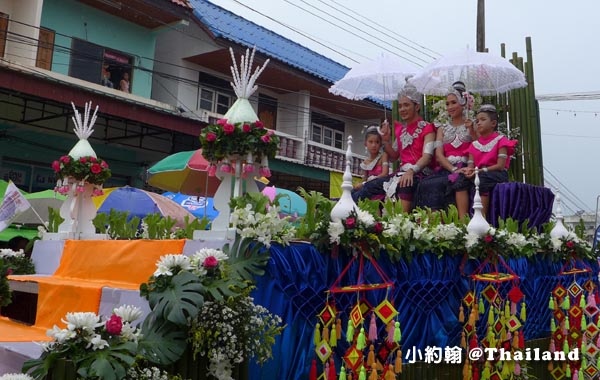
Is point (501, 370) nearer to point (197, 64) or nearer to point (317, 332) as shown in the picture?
point (317, 332)

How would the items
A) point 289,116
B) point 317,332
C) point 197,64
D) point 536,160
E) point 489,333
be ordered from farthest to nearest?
point 289,116, point 197,64, point 536,160, point 489,333, point 317,332

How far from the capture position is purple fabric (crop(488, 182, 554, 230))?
601 centimetres

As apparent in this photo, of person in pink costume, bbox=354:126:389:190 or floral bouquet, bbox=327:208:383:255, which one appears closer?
floral bouquet, bbox=327:208:383:255

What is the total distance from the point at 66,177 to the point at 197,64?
9.70m

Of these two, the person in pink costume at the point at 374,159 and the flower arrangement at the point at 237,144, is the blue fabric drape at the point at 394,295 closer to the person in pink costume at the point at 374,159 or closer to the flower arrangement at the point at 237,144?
the flower arrangement at the point at 237,144

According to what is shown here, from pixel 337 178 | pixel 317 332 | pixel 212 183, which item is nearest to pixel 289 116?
pixel 337 178

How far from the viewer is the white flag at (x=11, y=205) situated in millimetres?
5832

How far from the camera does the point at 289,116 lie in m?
17.2

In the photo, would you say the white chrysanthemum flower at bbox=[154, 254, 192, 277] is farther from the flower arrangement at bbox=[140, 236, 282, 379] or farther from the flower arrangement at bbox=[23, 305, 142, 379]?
the flower arrangement at bbox=[23, 305, 142, 379]

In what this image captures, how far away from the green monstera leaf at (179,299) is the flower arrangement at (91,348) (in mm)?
246

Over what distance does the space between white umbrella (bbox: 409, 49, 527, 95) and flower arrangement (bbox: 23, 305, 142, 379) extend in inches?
206

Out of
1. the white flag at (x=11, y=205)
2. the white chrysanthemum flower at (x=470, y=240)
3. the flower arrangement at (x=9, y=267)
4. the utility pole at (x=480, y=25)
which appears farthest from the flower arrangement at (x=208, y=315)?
the utility pole at (x=480, y=25)

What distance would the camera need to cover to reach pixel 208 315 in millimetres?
3047

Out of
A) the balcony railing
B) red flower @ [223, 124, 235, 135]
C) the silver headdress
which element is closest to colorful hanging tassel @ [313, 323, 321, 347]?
red flower @ [223, 124, 235, 135]
